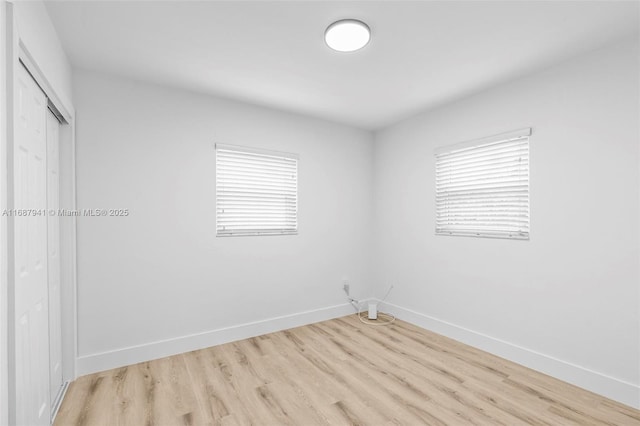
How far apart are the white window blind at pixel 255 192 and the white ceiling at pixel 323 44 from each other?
27.4 inches

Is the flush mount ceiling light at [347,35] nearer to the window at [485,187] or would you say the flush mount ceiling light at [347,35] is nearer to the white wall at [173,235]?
the white wall at [173,235]

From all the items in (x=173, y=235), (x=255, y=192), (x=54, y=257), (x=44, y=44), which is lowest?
(x=54, y=257)

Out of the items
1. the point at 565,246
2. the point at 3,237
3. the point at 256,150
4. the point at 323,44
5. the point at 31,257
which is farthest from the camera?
the point at 256,150

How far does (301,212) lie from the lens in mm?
3758

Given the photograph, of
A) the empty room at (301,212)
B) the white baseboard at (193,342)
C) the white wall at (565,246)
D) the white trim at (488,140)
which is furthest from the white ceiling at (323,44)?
the white baseboard at (193,342)

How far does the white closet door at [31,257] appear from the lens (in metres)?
1.40

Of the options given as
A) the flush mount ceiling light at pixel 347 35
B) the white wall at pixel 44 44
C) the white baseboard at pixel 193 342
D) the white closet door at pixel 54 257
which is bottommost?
the white baseboard at pixel 193 342

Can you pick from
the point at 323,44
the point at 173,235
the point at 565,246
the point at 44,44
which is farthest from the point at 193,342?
the point at 565,246

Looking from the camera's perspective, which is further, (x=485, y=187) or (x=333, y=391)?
(x=485, y=187)

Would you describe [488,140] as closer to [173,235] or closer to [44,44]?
[173,235]

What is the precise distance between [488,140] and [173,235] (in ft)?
10.5

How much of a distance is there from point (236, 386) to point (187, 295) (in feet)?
3.50

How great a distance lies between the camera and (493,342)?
2.91 meters

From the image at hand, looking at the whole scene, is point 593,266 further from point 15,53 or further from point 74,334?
point 74,334
